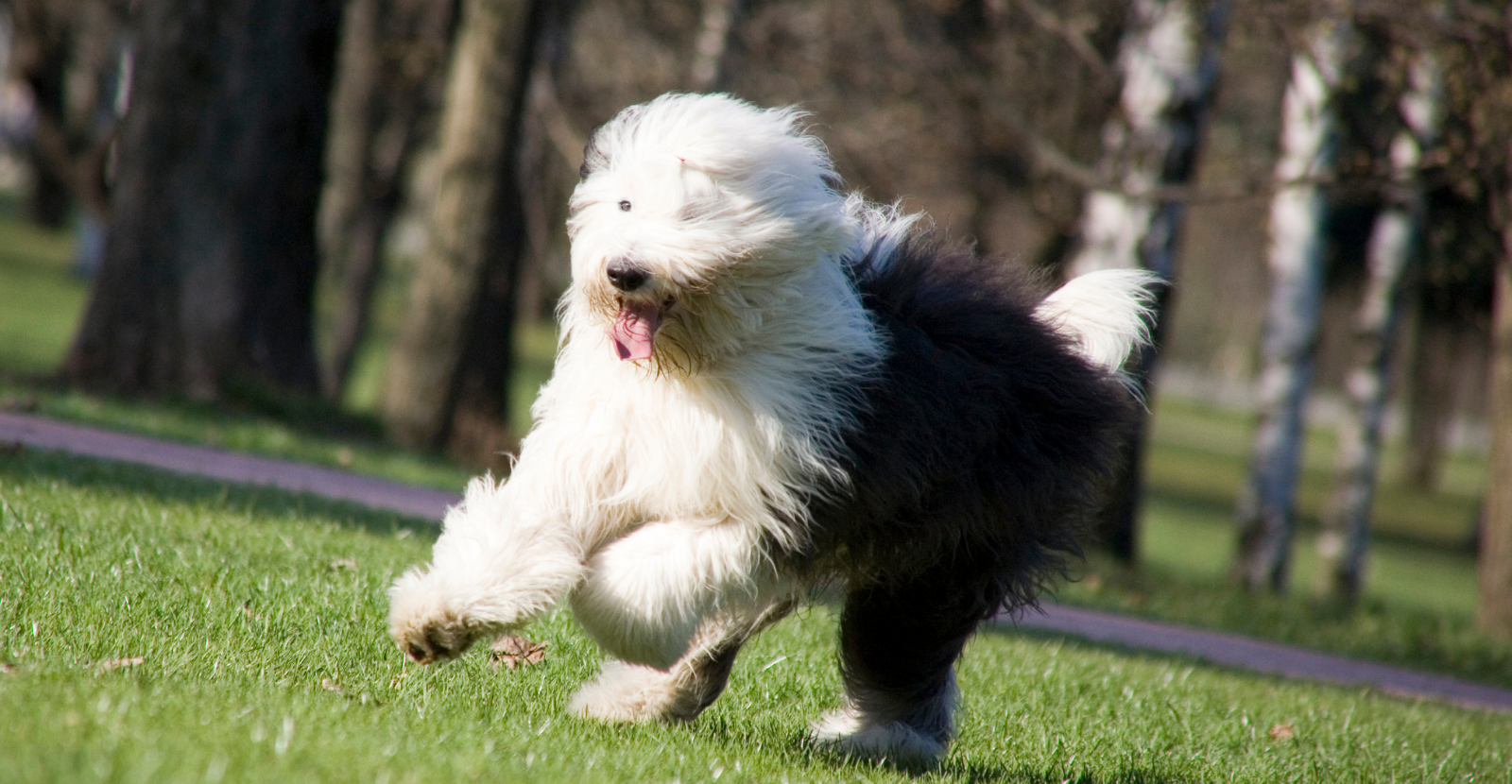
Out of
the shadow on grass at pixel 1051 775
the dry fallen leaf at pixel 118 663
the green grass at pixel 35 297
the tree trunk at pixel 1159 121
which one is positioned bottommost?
the green grass at pixel 35 297

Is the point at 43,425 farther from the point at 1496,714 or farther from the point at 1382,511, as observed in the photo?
the point at 1382,511

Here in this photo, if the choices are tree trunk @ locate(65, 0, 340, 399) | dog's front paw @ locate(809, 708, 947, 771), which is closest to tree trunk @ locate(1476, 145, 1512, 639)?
dog's front paw @ locate(809, 708, 947, 771)

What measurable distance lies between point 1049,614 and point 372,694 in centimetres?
447

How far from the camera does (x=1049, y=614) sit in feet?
25.4

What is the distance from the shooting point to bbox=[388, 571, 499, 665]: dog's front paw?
11.9ft

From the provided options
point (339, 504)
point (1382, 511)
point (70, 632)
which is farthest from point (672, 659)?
point (1382, 511)

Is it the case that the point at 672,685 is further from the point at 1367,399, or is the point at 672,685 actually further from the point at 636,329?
the point at 1367,399

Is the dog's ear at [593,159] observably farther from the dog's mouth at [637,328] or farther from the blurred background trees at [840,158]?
the blurred background trees at [840,158]

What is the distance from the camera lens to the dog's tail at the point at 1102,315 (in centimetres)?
467

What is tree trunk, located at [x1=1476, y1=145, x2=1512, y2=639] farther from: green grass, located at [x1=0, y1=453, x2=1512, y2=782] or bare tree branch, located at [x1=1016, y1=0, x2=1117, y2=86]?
green grass, located at [x1=0, y1=453, x2=1512, y2=782]

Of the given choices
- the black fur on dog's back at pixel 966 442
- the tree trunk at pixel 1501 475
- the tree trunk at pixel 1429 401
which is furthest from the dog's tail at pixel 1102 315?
the tree trunk at pixel 1429 401

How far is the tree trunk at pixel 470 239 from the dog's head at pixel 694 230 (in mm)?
7837

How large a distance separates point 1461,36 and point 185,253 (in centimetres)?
837

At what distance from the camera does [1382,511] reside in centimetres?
3353
